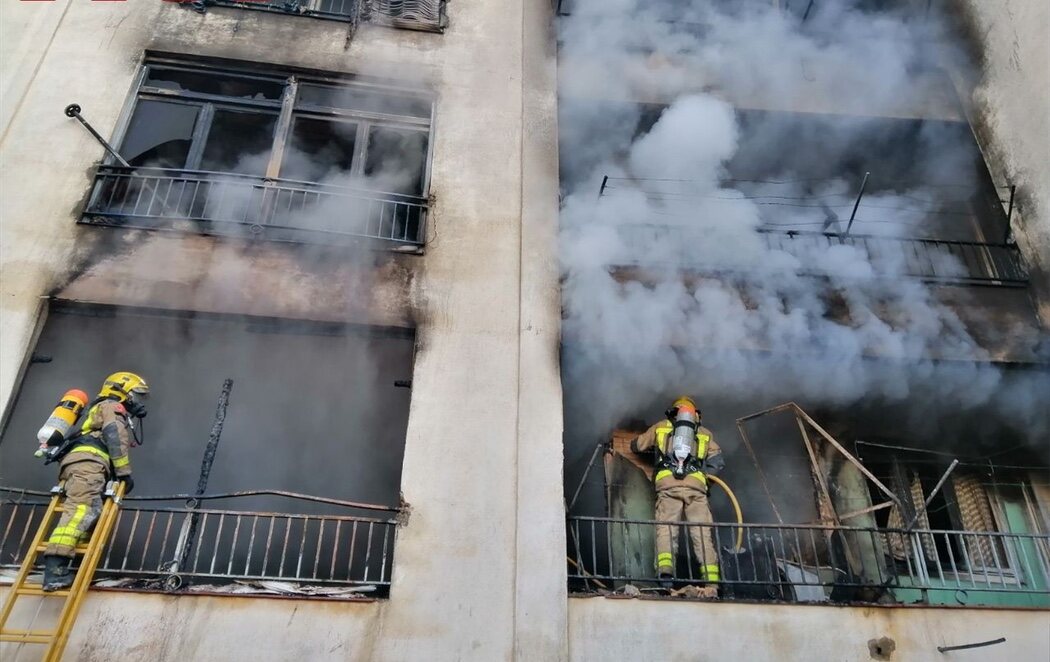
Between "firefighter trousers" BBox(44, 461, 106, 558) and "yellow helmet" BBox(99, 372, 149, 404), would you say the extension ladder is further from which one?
"yellow helmet" BBox(99, 372, 149, 404)

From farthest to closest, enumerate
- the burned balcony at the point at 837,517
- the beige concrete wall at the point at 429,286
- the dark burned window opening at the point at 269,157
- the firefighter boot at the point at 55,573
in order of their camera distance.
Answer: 1. the dark burned window opening at the point at 269,157
2. the burned balcony at the point at 837,517
3. the beige concrete wall at the point at 429,286
4. the firefighter boot at the point at 55,573

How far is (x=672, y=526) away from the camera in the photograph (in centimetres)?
723

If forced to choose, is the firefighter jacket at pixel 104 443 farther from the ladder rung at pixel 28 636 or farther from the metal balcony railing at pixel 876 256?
the metal balcony railing at pixel 876 256

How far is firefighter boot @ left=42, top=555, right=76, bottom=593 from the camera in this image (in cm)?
577

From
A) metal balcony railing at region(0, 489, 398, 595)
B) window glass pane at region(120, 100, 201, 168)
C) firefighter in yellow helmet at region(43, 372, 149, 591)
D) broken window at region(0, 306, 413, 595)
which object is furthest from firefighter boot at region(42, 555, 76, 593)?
window glass pane at region(120, 100, 201, 168)

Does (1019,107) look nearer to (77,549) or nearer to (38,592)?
(77,549)

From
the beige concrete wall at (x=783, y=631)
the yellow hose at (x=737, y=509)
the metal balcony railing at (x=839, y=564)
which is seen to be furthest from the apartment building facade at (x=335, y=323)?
the yellow hose at (x=737, y=509)

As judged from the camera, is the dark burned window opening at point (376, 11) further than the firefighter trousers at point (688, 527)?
Yes

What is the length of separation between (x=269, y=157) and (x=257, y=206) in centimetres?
83

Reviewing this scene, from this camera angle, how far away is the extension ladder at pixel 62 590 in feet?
17.8

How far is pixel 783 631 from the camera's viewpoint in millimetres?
6305

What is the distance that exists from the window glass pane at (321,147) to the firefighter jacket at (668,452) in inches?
189

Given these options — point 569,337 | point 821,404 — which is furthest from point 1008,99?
point 569,337

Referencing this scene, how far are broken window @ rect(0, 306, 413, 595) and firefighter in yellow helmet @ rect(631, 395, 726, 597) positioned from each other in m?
2.59
